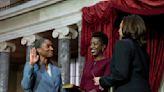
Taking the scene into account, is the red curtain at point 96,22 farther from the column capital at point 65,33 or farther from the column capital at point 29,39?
the column capital at point 29,39

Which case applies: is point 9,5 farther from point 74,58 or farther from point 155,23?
point 155,23

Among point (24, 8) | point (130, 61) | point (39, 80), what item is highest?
point (24, 8)

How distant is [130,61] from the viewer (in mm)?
3416

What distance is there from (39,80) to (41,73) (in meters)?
0.08

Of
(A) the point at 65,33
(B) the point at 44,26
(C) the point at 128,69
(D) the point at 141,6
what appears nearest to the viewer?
(C) the point at 128,69

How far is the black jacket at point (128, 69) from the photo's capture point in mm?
→ 3375

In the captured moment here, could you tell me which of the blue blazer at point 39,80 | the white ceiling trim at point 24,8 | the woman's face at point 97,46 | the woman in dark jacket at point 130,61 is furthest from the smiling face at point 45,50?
the white ceiling trim at point 24,8

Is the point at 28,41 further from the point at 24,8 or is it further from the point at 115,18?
the point at 115,18

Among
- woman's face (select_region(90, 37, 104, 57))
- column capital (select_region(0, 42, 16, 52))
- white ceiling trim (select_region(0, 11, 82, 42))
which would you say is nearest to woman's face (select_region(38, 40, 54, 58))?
woman's face (select_region(90, 37, 104, 57))

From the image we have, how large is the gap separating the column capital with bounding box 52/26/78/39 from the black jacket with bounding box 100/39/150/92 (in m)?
8.03

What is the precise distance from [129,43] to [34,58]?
4.05 ft

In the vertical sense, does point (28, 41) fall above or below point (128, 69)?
above

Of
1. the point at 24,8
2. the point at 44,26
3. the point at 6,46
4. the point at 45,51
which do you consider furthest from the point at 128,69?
the point at 6,46

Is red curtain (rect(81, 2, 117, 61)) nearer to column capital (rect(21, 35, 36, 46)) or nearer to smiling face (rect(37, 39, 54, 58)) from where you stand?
column capital (rect(21, 35, 36, 46))
